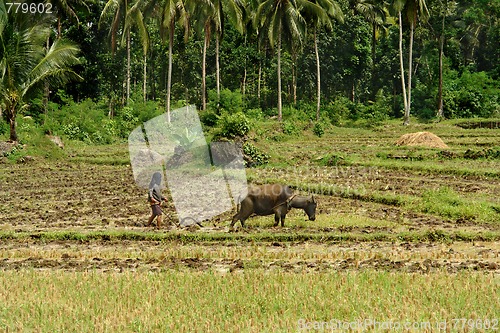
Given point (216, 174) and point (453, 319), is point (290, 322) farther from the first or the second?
point (216, 174)

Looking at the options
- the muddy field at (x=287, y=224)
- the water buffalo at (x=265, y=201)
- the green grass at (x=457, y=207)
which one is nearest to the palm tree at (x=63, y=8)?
the muddy field at (x=287, y=224)

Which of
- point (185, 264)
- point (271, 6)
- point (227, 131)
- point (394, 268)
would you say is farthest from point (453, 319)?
point (271, 6)

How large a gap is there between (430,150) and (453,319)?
16.6 meters

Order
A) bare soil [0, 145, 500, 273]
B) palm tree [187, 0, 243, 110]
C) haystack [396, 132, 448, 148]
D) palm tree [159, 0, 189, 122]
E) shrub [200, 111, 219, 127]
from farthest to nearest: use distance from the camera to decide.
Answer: shrub [200, 111, 219, 127] < palm tree [187, 0, 243, 110] < palm tree [159, 0, 189, 122] < haystack [396, 132, 448, 148] < bare soil [0, 145, 500, 273]

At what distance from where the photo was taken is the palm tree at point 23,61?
21.5m

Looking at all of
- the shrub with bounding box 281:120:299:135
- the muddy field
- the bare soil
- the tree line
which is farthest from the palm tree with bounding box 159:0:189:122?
the bare soil

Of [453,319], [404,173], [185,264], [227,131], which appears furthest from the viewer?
[227,131]

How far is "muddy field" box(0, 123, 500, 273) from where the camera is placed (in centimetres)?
853

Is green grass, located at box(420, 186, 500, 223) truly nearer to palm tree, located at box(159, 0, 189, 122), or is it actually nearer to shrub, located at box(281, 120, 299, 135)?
palm tree, located at box(159, 0, 189, 122)

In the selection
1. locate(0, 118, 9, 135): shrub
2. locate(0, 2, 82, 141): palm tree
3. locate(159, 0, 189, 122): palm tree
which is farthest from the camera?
locate(0, 118, 9, 135): shrub

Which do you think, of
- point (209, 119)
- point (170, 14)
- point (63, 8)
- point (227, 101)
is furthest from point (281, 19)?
point (63, 8)

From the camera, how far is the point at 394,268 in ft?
25.9

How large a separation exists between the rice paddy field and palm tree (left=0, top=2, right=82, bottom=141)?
4.33 m

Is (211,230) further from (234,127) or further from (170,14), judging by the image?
(170,14)
